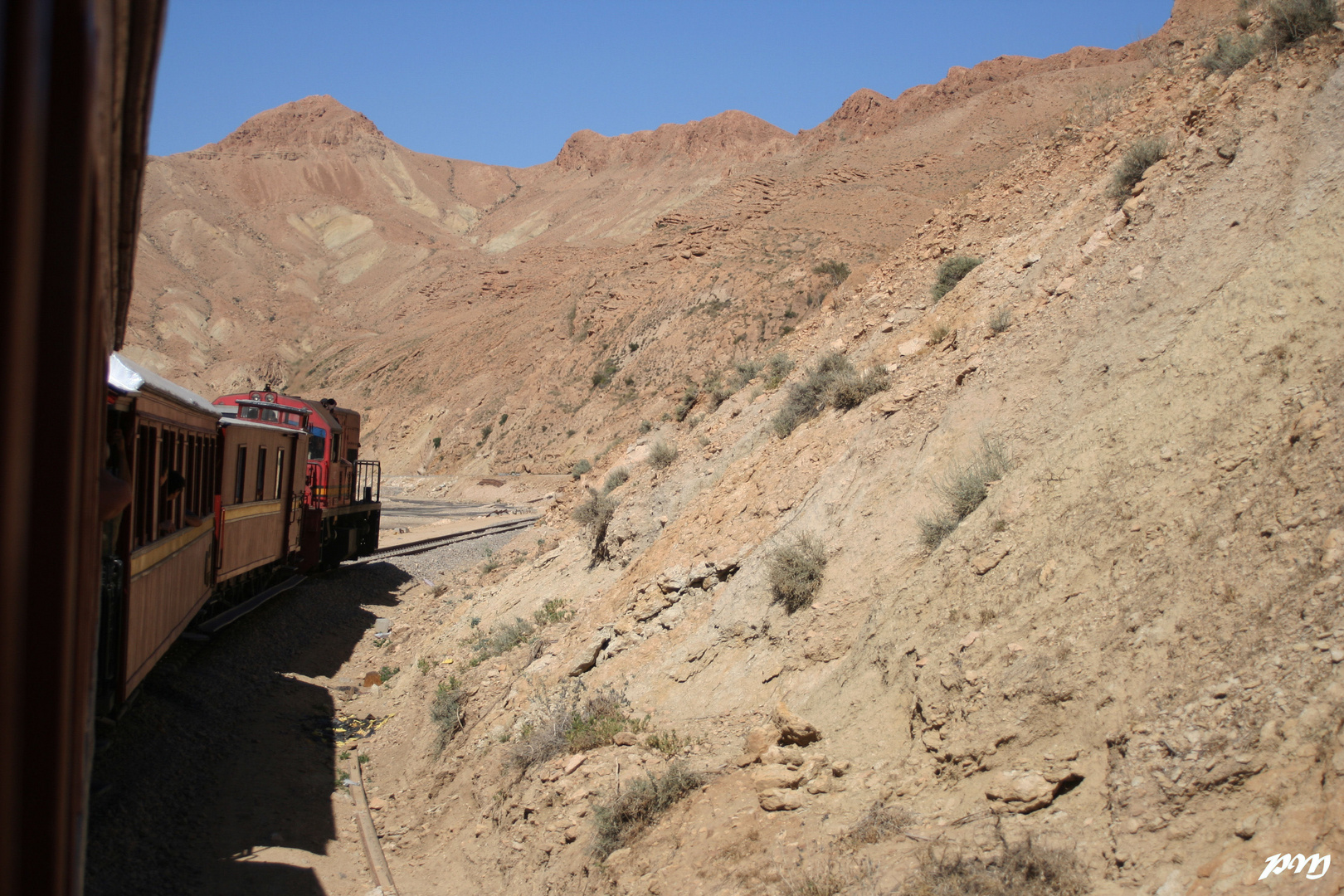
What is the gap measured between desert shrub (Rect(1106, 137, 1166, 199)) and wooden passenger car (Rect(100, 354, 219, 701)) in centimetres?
1014

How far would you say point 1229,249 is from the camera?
7227 mm

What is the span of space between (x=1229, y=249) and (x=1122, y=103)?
788cm

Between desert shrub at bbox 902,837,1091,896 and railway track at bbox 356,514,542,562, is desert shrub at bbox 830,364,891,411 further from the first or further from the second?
railway track at bbox 356,514,542,562

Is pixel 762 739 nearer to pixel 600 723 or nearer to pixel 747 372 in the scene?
pixel 600 723

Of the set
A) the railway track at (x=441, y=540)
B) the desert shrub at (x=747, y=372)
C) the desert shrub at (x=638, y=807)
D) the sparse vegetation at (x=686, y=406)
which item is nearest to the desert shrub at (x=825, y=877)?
the desert shrub at (x=638, y=807)

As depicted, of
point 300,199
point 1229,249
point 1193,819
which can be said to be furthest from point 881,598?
point 300,199

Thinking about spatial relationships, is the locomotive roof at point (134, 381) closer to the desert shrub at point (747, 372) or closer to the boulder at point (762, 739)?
the boulder at point (762, 739)

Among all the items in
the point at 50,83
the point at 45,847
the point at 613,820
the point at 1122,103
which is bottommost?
the point at 613,820

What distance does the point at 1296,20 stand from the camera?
30.4 ft

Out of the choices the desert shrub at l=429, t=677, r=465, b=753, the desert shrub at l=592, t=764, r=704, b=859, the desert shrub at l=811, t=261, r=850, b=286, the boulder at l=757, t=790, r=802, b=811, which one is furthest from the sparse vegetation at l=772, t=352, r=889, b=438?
the desert shrub at l=811, t=261, r=850, b=286

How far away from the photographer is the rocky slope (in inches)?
156

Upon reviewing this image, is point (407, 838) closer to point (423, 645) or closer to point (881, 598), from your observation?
point (881, 598)

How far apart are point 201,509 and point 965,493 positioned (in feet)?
26.3

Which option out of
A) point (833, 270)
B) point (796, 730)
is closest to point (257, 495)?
point (796, 730)
